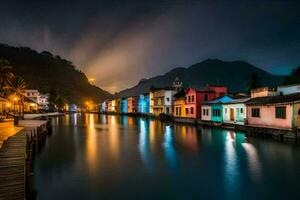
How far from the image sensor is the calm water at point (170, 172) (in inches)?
601

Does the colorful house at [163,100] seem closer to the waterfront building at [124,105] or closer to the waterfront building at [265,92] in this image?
the waterfront building at [265,92]

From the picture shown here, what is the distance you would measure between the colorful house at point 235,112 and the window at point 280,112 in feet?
31.7

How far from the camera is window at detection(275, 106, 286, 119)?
3288 centimetres

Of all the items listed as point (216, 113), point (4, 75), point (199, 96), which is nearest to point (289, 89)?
point (216, 113)

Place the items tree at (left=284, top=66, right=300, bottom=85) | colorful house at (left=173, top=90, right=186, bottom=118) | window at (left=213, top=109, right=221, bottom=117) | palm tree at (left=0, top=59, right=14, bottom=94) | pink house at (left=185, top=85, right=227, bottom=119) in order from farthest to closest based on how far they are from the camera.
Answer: colorful house at (left=173, top=90, right=186, bottom=118) < tree at (left=284, top=66, right=300, bottom=85) < pink house at (left=185, top=85, right=227, bottom=119) < palm tree at (left=0, top=59, right=14, bottom=94) < window at (left=213, top=109, right=221, bottom=117)

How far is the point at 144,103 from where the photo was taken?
386 ft

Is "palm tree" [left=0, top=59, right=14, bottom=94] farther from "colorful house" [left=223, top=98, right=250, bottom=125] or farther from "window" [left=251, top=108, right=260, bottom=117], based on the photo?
"window" [left=251, top=108, right=260, bottom=117]

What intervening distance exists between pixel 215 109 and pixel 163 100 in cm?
3789

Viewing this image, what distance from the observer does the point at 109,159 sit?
2477 centimetres

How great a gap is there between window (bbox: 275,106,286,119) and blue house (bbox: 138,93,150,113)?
79120 mm

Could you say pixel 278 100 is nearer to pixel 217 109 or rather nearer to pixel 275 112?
pixel 275 112

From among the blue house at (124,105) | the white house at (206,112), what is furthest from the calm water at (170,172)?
the blue house at (124,105)

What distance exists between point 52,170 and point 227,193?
14.5m

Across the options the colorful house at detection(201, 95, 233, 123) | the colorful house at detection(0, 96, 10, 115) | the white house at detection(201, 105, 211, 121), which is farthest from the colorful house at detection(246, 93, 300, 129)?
the colorful house at detection(0, 96, 10, 115)
